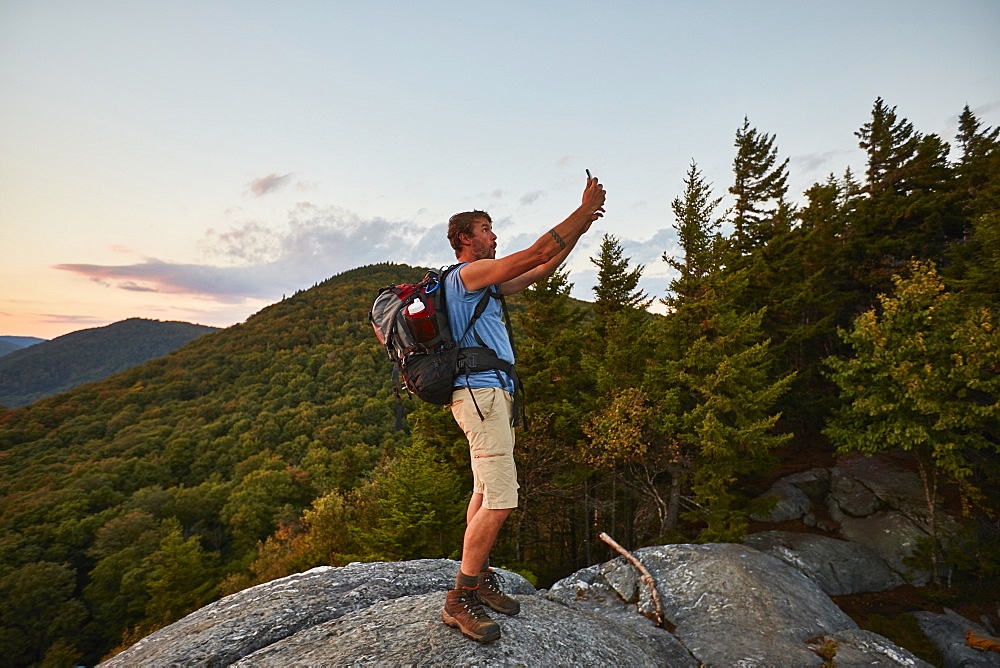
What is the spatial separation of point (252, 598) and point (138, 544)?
5804 cm

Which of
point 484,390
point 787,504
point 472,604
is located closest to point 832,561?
point 787,504

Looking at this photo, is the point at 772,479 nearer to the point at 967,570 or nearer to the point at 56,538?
the point at 967,570

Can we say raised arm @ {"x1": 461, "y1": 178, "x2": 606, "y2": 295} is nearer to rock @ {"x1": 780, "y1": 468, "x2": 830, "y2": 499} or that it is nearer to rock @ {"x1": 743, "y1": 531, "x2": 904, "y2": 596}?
rock @ {"x1": 743, "y1": 531, "x2": 904, "y2": 596}

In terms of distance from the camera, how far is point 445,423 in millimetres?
19297

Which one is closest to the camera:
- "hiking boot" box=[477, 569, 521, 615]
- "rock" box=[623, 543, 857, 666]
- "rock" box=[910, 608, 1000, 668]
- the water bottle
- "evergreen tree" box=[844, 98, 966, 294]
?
the water bottle

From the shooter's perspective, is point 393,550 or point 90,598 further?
point 90,598

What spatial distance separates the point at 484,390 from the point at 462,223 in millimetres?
1297

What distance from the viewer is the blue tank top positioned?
3.25m

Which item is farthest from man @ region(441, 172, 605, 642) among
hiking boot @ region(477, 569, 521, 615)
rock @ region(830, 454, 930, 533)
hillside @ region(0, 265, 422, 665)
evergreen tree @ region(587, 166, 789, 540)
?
hillside @ region(0, 265, 422, 665)

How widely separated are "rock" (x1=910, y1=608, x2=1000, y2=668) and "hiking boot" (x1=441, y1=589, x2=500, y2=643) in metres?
14.9

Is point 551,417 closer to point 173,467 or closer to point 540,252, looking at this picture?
point 540,252

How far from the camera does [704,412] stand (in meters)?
14.4

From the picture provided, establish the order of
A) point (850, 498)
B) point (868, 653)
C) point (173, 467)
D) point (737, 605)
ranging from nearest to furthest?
1. point (868, 653)
2. point (737, 605)
3. point (850, 498)
4. point (173, 467)

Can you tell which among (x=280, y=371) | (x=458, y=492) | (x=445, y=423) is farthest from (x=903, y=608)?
(x=280, y=371)
